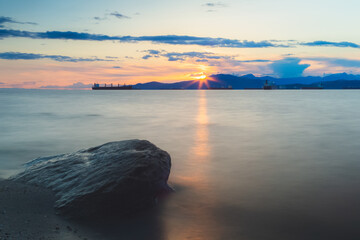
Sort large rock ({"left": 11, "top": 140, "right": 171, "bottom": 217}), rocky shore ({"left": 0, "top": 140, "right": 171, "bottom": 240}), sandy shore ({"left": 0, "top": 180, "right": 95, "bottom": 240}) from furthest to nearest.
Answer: large rock ({"left": 11, "top": 140, "right": 171, "bottom": 217}), rocky shore ({"left": 0, "top": 140, "right": 171, "bottom": 240}), sandy shore ({"left": 0, "top": 180, "right": 95, "bottom": 240})

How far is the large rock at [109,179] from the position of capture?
19.1 feet

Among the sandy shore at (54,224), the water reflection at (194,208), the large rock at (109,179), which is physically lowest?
the water reflection at (194,208)

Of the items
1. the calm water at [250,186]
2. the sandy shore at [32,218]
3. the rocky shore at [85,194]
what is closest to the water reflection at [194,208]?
the calm water at [250,186]

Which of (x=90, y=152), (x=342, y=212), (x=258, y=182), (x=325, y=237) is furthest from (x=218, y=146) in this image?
(x=325, y=237)

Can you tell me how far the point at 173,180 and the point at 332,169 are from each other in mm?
5184

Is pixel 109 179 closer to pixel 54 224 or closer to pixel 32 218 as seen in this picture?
pixel 54 224

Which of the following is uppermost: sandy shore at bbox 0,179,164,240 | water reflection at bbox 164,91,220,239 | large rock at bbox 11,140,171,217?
large rock at bbox 11,140,171,217

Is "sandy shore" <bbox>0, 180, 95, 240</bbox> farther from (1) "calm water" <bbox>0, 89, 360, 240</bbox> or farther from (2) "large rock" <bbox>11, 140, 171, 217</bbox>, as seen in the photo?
(1) "calm water" <bbox>0, 89, 360, 240</bbox>

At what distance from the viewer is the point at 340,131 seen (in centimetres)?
1906

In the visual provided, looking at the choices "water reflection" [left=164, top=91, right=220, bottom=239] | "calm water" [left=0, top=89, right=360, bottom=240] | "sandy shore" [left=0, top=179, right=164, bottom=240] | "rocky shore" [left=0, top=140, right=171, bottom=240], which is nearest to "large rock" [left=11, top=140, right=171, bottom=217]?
"rocky shore" [left=0, top=140, right=171, bottom=240]

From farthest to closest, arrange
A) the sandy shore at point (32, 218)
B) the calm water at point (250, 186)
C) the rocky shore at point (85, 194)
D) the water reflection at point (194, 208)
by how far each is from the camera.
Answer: the calm water at point (250, 186)
the water reflection at point (194, 208)
the rocky shore at point (85, 194)
the sandy shore at point (32, 218)

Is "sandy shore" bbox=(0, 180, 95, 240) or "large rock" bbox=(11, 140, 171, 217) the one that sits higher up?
"large rock" bbox=(11, 140, 171, 217)

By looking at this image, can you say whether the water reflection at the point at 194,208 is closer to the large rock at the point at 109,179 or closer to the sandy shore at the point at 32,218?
the large rock at the point at 109,179

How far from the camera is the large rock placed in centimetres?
584
